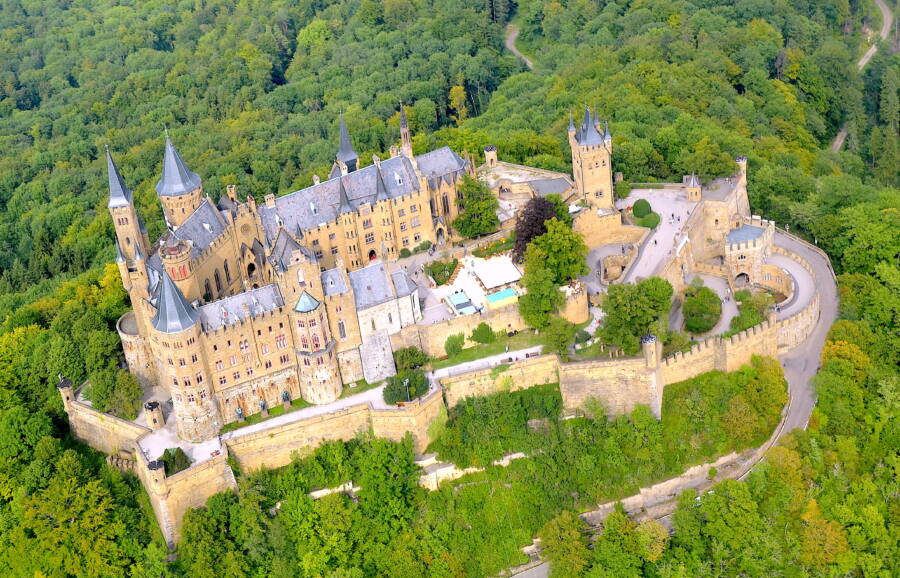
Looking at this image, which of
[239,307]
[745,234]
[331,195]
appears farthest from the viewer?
[745,234]

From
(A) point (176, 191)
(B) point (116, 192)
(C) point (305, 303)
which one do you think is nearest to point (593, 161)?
(C) point (305, 303)

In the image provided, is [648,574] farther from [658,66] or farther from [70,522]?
[658,66]

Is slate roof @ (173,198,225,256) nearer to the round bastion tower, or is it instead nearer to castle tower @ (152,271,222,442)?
castle tower @ (152,271,222,442)

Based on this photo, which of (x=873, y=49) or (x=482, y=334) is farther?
(x=873, y=49)

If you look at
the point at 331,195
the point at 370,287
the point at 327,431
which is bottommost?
the point at 327,431

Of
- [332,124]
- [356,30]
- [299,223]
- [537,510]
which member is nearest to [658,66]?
[332,124]

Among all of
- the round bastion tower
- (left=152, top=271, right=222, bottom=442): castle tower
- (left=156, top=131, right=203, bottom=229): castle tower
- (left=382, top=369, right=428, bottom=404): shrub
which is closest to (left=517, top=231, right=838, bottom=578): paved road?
(left=382, top=369, right=428, bottom=404): shrub

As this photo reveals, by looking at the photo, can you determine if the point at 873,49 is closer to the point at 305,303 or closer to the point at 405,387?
the point at 405,387
